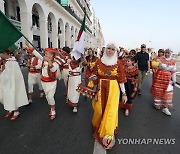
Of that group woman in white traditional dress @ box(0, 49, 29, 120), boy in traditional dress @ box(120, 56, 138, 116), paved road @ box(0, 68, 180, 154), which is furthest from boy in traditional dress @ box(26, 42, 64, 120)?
boy in traditional dress @ box(120, 56, 138, 116)

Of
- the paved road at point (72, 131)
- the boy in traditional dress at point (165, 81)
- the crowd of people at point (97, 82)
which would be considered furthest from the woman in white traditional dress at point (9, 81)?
A: the boy in traditional dress at point (165, 81)

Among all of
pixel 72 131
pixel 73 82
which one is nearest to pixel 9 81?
pixel 73 82

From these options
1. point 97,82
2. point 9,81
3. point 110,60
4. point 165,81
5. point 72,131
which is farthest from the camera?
point 165,81

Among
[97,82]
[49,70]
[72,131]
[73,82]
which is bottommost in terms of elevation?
[72,131]

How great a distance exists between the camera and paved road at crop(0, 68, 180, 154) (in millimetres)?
2971

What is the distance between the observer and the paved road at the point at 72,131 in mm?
2971

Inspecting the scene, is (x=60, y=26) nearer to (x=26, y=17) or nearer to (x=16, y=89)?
(x=26, y=17)

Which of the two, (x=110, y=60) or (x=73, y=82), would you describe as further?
→ (x=73, y=82)

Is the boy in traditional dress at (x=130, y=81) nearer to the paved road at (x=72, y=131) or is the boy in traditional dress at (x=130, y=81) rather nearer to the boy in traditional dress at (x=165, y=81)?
the paved road at (x=72, y=131)

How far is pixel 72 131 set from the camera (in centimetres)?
362

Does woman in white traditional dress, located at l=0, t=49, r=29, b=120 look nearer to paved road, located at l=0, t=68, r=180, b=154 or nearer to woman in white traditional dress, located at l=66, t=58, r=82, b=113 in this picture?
paved road, located at l=0, t=68, r=180, b=154

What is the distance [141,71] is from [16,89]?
4477 mm

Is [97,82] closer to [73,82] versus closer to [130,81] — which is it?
[73,82]

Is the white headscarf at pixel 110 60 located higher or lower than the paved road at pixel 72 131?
higher
